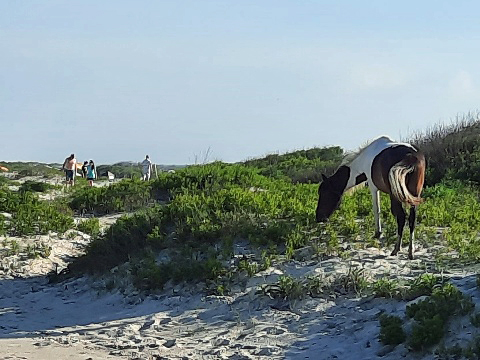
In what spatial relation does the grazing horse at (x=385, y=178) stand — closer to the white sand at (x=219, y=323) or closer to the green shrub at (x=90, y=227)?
the white sand at (x=219, y=323)

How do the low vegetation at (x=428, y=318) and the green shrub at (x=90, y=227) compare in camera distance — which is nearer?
the low vegetation at (x=428, y=318)

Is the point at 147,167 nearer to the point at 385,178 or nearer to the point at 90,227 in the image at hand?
the point at 90,227

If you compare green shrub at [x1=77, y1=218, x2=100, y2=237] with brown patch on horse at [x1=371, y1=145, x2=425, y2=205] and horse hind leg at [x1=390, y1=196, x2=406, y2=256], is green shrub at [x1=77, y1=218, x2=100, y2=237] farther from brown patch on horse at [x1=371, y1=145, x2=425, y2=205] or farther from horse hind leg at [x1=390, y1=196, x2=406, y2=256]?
horse hind leg at [x1=390, y1=196, x2=406, y2=256]

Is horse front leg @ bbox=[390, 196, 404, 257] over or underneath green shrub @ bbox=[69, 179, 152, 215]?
underneath

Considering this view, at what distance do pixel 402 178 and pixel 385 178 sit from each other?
46 cm

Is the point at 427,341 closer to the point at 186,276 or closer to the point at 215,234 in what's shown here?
the point at 186,276

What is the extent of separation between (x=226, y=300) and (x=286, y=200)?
→ 12.0 ft

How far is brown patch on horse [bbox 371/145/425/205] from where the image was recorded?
9312 mm

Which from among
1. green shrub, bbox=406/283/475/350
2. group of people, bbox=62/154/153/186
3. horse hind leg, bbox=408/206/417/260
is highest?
group of people, bbox=62/154/153/186

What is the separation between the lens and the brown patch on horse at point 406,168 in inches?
367

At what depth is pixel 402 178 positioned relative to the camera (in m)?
9.26

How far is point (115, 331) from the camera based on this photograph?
8.34 meters

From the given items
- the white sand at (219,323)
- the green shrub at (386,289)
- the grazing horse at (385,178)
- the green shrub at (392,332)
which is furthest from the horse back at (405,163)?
the green shrub at (392,332)

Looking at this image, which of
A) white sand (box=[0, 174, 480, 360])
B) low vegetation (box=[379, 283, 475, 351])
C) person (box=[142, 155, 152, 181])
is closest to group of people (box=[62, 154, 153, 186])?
person (box=[142, 155, 152, 181])
